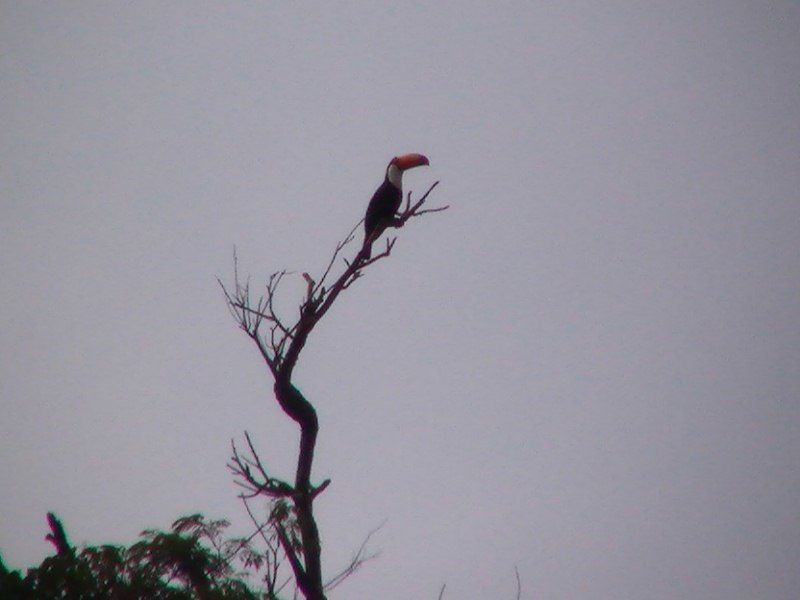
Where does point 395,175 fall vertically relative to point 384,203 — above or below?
above

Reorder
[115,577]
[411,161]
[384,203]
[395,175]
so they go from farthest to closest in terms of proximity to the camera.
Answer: [411,161], [395,175], [384,203], [115,577]

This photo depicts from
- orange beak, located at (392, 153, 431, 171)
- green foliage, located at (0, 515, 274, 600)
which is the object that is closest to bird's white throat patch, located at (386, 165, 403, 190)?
orange beak, located at (392, 153, 431, 171)

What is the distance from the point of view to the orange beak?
23.0 feet

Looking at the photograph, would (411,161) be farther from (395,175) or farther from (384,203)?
(384,203)

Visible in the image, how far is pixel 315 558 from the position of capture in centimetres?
234

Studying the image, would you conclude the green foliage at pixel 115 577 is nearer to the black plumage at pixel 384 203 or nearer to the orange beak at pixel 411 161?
the black plumage at pixel 384 203

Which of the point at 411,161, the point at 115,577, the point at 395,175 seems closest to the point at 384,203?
the point at 395,175

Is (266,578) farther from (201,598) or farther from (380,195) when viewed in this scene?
(380,195)

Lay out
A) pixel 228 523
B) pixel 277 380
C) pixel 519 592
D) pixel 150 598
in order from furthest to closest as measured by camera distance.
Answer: pixel 228 523, pixel 150 598, pixel 277 380, pixel 519 592

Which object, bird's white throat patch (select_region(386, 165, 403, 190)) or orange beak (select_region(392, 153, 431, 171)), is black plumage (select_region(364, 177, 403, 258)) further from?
orange beak (select_region(392, 153, 431, 171))

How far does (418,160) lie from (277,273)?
186 inches

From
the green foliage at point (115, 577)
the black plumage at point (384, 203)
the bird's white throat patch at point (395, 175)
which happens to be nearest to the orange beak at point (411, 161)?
the bird's white throat patch at point (395, 175)

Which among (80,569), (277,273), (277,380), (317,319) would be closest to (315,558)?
(277,380)

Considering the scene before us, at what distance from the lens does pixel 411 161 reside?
7.09 meters
